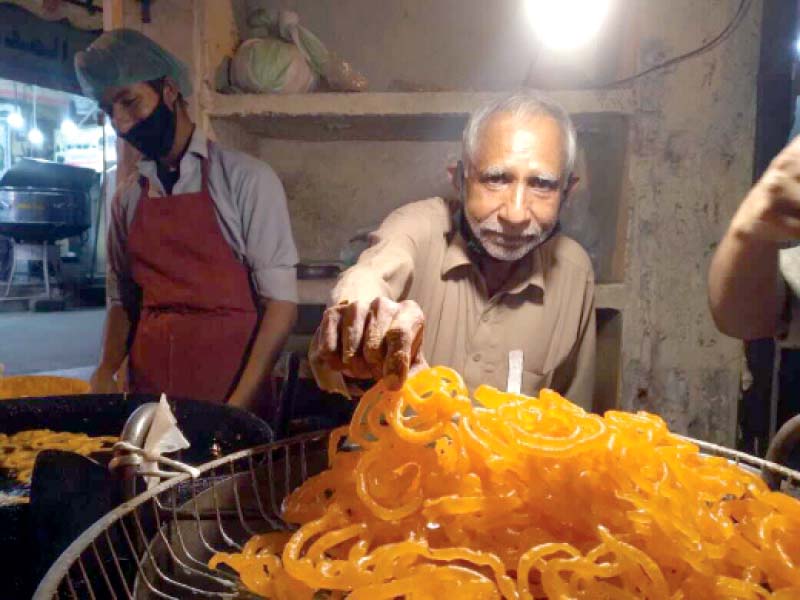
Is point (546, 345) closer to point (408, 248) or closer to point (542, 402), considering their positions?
point (408, 248)

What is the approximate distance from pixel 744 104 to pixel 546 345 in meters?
1.48

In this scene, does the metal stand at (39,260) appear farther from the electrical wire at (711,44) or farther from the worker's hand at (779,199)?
the worker's hand at (779,199)

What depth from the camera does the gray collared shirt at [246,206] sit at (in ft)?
10.4

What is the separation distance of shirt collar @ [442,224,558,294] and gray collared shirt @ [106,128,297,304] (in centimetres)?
89

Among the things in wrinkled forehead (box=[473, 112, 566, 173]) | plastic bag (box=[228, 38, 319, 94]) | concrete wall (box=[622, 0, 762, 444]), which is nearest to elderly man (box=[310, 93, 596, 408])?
wrinkled forehead (box=[473, 112, 566, 173])

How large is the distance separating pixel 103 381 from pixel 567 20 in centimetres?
290

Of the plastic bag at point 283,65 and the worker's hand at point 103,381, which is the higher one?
the plastic bag at point 283,65

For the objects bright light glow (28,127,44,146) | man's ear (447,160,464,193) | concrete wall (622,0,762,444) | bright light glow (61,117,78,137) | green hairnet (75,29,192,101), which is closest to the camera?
man's ear (447,160,464,193)

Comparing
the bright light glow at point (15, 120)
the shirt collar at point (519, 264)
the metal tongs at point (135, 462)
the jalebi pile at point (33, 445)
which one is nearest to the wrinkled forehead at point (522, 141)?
the shirt collar at point (519, 264)

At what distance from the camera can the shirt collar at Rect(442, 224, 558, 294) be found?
2.73 meters

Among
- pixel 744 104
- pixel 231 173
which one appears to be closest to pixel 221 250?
pixel 231 173

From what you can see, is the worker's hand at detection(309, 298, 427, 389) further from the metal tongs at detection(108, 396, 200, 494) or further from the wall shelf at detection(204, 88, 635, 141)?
the wall shelf at detection(204, 88, 635, 141)

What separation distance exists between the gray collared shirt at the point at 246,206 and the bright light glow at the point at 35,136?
17574 mm

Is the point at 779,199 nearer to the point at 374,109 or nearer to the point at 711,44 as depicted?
the point at 711,44
